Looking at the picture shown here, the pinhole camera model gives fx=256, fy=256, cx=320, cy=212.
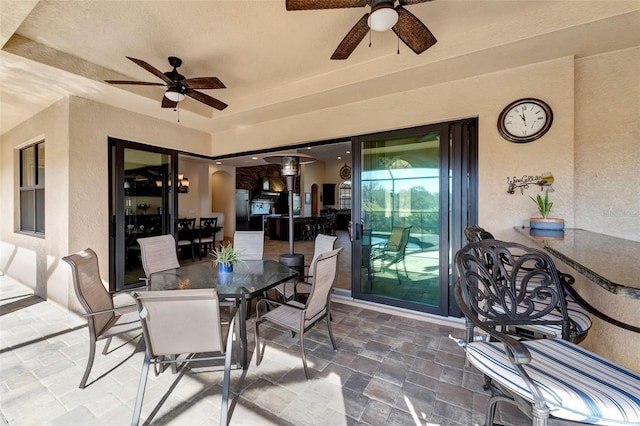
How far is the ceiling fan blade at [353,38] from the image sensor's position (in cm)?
184

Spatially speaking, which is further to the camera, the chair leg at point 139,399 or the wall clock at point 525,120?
the wall clock at point 525,120

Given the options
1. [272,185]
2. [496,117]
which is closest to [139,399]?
[496,117]

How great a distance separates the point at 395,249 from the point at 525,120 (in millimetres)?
1987

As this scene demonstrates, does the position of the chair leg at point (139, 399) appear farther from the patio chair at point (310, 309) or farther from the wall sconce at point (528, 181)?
the wall sconce at point (528, 181)

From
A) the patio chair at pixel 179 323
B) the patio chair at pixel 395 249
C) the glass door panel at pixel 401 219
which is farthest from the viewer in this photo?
the patio chair at pixel 395 249

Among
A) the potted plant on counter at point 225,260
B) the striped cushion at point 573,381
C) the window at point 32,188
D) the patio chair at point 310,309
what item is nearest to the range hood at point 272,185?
the window at point 32,188

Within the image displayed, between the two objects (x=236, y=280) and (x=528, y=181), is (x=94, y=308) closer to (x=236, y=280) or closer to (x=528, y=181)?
(x=236, y=280)

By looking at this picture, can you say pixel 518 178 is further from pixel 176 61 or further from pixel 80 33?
pixel 80 33

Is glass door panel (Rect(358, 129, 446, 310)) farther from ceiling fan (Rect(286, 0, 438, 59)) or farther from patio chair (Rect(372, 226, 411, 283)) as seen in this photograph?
ceiling fan (Rect(286, 0, 438, 59))

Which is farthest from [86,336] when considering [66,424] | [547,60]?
[547,60]

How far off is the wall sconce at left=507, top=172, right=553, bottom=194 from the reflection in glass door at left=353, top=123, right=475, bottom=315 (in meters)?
0.41

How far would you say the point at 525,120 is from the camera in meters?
2.59

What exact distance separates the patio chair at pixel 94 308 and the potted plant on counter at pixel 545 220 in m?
3.48

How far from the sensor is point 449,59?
250 centimetres
